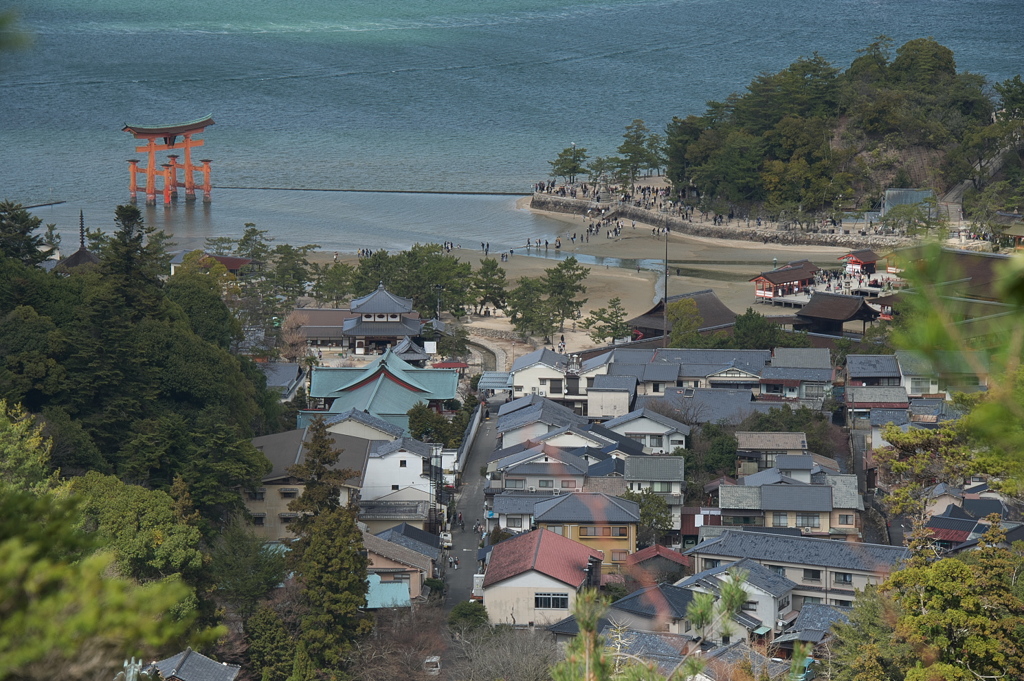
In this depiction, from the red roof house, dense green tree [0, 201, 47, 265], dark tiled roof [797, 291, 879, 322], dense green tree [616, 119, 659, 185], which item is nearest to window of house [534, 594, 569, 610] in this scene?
the red roof house

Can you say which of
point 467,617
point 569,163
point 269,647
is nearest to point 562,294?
point 467,617

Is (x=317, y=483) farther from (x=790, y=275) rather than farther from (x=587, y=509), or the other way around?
(x=790, y=275)

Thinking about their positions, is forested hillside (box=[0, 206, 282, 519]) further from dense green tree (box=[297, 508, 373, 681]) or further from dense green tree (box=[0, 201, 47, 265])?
dense green tree (box=[0, 201, 47, 265])

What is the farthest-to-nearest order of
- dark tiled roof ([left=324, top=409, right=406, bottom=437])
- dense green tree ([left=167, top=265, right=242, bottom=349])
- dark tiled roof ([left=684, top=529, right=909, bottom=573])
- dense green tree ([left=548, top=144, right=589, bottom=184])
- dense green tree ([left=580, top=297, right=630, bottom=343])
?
dense green tree ([left=548, top=144, right=589, bottom=184]) → dense green tree ([left=580, top=297, right=630, bottom=343]) → dense green tree ([left=167, top=265, right=242, bottom=349]) → dark tiled roof ([left=324, top=409, right=406, bottom=437]) → dark tiled roof ([left=684, top=529, right=909, bottom=573])

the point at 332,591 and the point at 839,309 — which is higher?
the point at 332,591

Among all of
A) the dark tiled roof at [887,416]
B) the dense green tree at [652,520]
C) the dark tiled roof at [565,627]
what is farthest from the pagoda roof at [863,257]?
the dark tiled roof at [565,627]

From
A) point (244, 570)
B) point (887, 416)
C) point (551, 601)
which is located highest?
point (887, 416)
